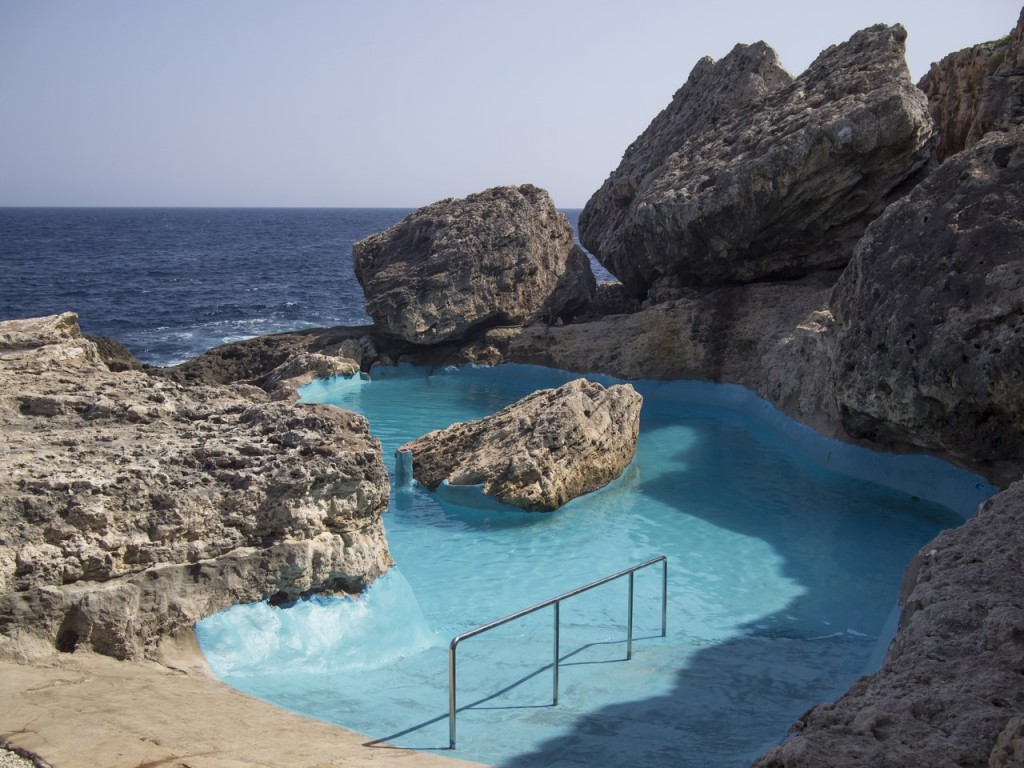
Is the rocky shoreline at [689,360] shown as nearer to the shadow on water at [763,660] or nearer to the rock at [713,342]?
the rock at [713,342]

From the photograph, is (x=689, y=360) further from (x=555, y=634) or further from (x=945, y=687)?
(x=945, y=687)

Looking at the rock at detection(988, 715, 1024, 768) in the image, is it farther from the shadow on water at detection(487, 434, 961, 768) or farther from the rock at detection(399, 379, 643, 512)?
the rock at detection(399, 379, 643, 512)

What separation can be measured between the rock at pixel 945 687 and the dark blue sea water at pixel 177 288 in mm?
24862

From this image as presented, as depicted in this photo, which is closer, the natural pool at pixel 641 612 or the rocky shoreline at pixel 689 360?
the rocky shoreline at pixel 689 360

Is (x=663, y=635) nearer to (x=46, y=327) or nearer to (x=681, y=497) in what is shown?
(x=681, y=497)

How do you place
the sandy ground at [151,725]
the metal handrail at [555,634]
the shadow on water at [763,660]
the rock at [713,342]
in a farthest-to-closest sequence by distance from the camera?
the rock at [713,342]
the shadow on water at [763,660]
the metal handrail at [555,634]
the sandy ground at [151,725]

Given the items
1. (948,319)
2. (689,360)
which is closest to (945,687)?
(948,319)

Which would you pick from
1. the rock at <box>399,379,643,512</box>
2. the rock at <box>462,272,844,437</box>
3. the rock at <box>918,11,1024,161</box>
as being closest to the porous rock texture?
the rock at <box>399,379,643,512</box>

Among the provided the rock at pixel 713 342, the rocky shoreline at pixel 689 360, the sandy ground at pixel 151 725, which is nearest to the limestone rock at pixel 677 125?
the rocky shoreline at pixel 689 360

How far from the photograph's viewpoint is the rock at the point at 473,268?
75.2ft

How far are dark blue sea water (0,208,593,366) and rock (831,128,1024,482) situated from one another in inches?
807

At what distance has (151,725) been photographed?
5.28m

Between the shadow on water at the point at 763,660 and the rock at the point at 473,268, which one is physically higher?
the rock at the point at 473,268

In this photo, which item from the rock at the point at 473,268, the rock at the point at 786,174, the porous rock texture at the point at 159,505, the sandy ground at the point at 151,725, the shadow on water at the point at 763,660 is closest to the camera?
the sandy ground at the point at 151,725
